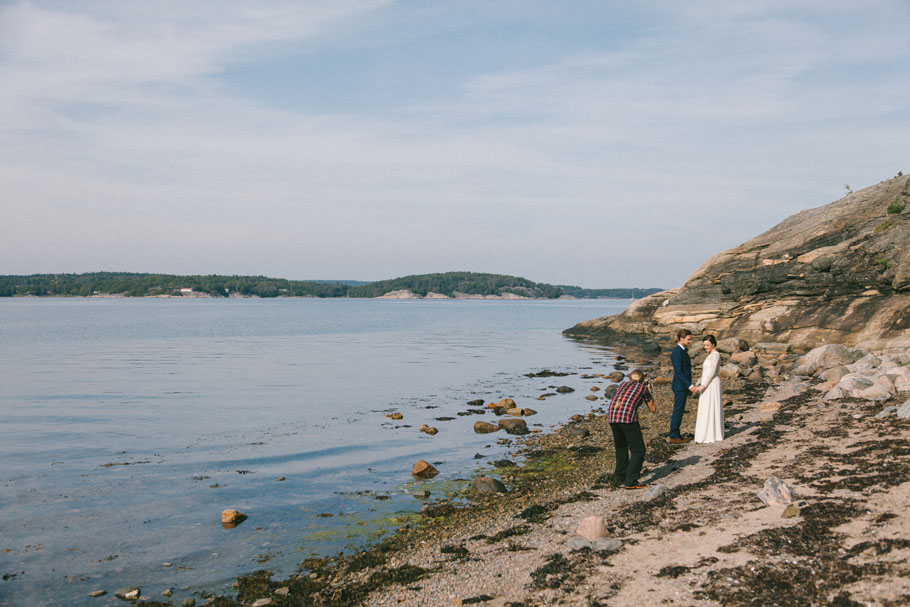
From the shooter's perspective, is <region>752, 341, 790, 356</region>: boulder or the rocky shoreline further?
<region>752, 341, 790, 356</region>: boulder

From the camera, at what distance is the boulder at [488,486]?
13844mm

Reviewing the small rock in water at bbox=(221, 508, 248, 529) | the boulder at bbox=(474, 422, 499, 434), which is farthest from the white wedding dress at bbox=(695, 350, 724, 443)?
the small rock in water at bbox=(221, 508, 248, 529)

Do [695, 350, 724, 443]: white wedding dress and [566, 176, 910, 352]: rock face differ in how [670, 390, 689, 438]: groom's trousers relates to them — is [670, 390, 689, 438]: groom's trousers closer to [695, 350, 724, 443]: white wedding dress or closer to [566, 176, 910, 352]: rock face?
[695, 350, 724, 443]: white wedding dress

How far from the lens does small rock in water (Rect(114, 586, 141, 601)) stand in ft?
30.8

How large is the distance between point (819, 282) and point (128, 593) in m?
35.5

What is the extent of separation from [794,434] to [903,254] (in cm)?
2108

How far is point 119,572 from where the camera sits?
1039 centimetres

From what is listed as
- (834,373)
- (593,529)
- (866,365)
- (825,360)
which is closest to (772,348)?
(825,360)

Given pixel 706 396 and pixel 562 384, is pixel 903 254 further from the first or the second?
pixel 706 396

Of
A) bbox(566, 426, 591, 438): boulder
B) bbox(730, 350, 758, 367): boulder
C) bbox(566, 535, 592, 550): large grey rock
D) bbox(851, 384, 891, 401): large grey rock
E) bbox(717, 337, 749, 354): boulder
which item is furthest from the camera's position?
bbox(717, 337, 749, 354): boulder

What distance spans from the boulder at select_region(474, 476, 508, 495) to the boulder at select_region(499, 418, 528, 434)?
21.7 ft

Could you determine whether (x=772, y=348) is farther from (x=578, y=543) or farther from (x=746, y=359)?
(x=578, y=543)

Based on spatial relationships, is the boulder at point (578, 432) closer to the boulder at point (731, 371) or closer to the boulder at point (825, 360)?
the boulder at point (731, 371)

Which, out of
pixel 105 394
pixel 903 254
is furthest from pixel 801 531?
pixel 105 394
